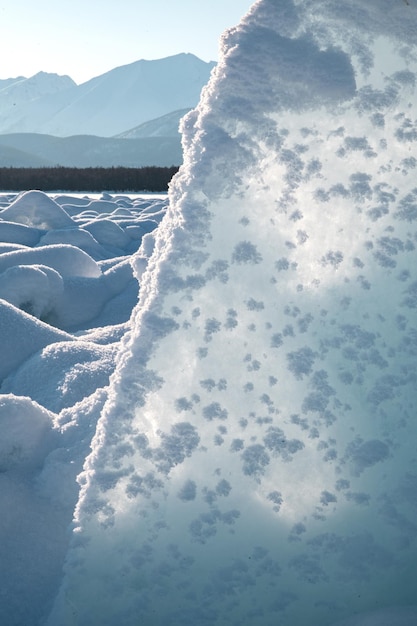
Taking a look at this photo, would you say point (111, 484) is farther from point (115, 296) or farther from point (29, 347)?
point (115, 296)

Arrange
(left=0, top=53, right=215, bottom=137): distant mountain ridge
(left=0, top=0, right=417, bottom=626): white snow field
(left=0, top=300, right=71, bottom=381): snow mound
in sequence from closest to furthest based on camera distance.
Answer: (left=0, top=0, right=417, bottom=626): white snow field < (left=0, top=300, right=71, bottom=381): snow mound < (left=0, top=53, right=215, bottom=137): distant mountain ridge

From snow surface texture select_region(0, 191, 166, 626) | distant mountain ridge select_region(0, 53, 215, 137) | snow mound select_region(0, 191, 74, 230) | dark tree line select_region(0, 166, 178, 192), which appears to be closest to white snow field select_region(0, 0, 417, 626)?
snow surface texture select_region(0, 191, 166, 626)

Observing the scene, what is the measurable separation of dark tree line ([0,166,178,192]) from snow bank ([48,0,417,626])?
13.3 meters

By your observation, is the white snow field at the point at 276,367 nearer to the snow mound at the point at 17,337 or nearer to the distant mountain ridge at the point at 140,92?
the snow mound at the point at 17,337

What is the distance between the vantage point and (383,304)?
4.59 feet

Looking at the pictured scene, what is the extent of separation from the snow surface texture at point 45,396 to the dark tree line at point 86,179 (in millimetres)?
10565

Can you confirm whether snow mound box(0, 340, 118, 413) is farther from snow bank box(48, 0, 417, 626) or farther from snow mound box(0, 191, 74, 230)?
snow mound box(0, 191, 74, 230)

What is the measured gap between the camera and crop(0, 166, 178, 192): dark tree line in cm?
1452

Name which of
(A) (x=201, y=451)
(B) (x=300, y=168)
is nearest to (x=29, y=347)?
(A) (x=201, y=451)

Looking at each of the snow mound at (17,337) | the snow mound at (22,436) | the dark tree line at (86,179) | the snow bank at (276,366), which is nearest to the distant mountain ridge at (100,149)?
the dark tree line at (86,179)

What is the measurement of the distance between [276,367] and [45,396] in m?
1.09

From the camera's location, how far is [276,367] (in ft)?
4.55

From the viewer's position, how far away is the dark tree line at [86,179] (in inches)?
571

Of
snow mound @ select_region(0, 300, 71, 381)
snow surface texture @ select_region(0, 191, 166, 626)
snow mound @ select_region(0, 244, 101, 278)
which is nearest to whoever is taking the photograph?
snow surface texture @ select_region(0, 191, 166, 626)
